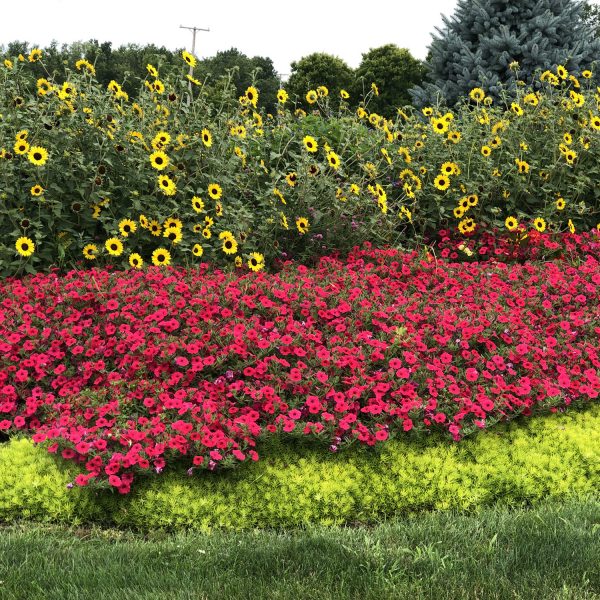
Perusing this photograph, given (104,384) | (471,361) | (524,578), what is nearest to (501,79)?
(471,361)

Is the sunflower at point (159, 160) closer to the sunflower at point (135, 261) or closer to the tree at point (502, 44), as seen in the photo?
the sunflower at point (135, 261)

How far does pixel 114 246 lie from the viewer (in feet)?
16.8

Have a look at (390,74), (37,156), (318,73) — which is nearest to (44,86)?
(37,156)

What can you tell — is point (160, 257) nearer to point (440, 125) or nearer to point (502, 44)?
point (440, 125)

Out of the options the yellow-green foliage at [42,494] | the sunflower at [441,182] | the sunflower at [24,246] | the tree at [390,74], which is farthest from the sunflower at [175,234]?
the tree at [390,74]

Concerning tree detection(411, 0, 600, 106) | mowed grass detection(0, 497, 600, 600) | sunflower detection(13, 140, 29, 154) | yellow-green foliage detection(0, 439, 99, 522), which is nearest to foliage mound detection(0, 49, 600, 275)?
sunflower detection(13, 140, 29, 154)

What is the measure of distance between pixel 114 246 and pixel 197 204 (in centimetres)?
66

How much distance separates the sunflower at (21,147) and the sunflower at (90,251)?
74 cm

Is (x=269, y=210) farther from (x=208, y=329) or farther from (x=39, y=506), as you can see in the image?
(x=39, y=506)

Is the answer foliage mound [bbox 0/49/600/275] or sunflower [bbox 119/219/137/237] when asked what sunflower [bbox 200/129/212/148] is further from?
sunflower [bbox 119/219/137/237]

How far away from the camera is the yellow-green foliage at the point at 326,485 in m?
3.24

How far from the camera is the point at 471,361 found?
156 inches

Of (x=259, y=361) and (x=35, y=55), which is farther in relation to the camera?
(x=35, y=55)

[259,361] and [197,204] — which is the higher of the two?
[197,204]
